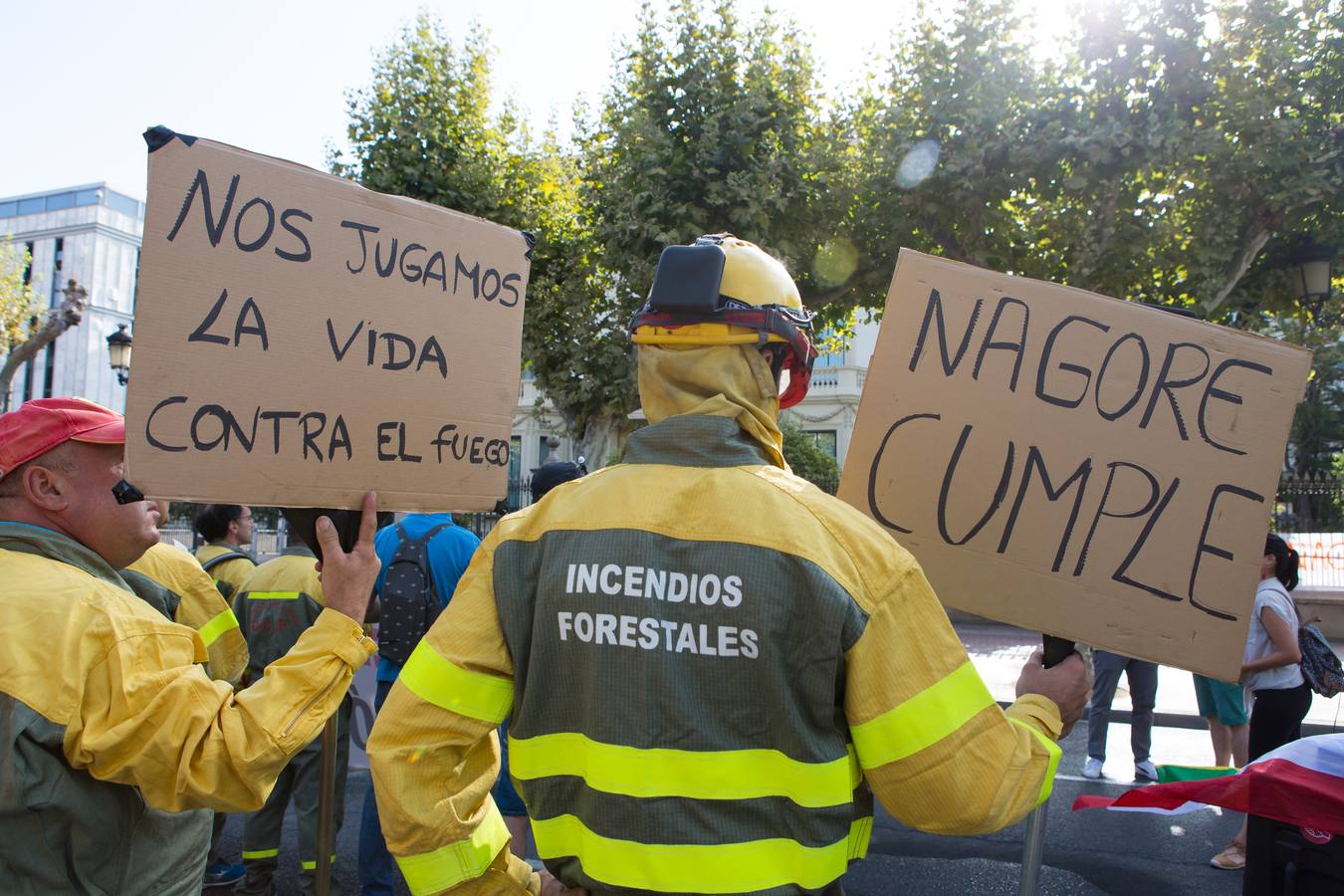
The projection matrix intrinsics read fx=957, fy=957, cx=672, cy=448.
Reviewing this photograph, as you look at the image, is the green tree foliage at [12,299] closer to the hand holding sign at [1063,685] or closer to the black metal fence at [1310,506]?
the hand holding sign at [1063,685]

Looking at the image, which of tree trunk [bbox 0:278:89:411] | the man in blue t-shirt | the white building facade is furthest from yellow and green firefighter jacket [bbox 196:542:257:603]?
the white building facade

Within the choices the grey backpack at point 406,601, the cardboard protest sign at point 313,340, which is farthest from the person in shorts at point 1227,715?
the cardboard protest sign at point 313,340

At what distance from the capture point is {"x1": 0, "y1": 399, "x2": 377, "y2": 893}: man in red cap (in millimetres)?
1729

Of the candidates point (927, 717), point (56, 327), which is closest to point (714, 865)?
point (927, 717)

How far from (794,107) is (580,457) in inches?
258

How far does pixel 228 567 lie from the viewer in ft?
16.1

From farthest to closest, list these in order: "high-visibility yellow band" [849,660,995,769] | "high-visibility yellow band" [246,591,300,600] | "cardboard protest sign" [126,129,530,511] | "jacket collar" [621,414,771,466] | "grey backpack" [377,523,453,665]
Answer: "high-visibility yellow band" [246,591,300,600], "grey backpack" [377,523,453,665], "cardboard protest sign" [126,129,530,511], "jacket collar" [621,414,771,466], "high-visibility yellow band" [849,660,995,769]

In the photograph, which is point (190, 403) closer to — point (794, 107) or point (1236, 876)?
point (1236, 876)

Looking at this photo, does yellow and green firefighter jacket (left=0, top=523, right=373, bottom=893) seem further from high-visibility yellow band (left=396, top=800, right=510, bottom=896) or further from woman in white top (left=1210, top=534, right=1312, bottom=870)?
woman in white top (left=1210, top=534, right=1312, bottom=870)

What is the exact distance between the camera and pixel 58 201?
227 ft

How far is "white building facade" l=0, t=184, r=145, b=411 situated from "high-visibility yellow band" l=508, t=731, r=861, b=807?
2543 inches

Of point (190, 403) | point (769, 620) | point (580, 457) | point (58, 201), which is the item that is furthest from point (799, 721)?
point (58, 201)

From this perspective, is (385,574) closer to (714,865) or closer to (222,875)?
(222,875)

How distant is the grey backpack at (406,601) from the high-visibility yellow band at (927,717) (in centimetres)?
311
